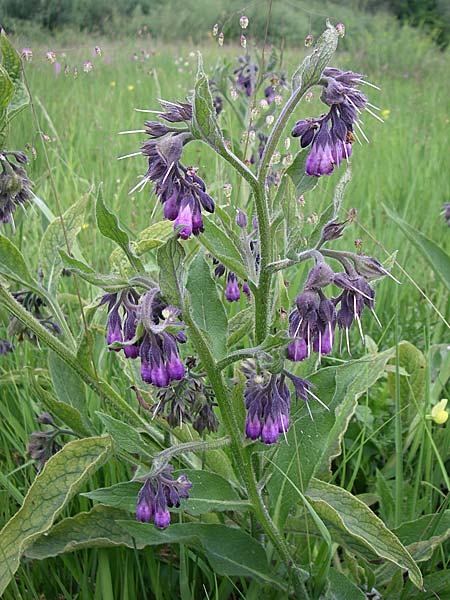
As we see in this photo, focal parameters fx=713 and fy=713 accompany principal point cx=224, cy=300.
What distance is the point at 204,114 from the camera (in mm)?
1157

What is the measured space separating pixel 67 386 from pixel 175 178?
0.82 metres

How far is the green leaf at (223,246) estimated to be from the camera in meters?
1.43

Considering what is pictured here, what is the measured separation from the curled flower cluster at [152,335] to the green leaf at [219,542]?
1.30 ft

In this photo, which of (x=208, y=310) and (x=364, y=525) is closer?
(x=364, y=525)

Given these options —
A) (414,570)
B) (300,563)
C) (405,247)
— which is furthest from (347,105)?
(405,247)

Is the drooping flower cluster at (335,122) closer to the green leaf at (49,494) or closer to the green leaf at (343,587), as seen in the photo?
the green leaf at (49,494)

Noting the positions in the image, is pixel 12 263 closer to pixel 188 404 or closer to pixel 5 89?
pixel 5 89

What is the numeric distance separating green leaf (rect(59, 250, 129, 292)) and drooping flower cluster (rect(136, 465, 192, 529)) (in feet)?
1.26

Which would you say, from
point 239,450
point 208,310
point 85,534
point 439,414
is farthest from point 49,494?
point 439,414

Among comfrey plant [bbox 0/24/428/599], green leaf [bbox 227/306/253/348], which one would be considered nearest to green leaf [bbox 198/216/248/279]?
comfrey plant [bbox 0/24/428/599]

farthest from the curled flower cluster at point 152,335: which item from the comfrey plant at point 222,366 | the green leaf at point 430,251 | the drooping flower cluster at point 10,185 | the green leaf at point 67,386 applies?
the green leaf at point 430,251

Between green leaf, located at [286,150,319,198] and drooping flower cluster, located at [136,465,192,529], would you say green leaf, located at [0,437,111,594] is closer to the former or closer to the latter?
drooping flower cluster, located at [136,465,192,529]

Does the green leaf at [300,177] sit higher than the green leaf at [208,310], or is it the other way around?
the green leaf at [300,177]

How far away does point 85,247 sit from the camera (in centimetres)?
323
